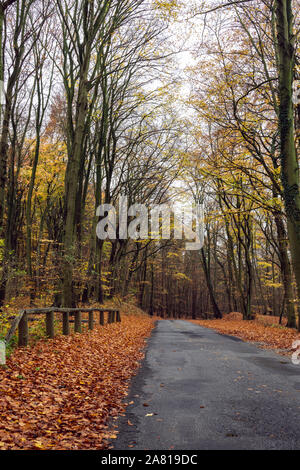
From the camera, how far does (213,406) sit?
511 cm

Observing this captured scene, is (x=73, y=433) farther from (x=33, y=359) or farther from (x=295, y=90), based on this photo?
(x=295, y=90)

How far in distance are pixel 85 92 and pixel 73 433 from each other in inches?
521

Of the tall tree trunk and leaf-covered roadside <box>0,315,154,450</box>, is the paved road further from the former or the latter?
the tall tree trunk

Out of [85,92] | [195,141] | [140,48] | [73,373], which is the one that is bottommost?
[73,373]

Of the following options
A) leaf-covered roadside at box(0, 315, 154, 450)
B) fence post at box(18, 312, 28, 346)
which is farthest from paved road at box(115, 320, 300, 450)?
fence post at box(18, 312, 28, 346)

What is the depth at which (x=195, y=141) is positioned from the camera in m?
25.6

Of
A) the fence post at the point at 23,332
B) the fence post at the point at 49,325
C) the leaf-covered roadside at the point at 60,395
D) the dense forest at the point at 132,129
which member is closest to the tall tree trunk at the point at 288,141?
the dense forest at the point at 132,129

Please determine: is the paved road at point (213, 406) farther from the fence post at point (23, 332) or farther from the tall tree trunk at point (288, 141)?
the tall tree trunk at point (288, 141)

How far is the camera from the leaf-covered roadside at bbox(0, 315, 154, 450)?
3.98m

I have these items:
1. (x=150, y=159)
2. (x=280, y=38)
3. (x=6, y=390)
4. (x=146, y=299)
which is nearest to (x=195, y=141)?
(x=150, y=159)

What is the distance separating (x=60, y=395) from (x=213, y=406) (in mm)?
2229

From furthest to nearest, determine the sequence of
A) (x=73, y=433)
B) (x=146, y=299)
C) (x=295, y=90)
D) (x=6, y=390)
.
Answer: (x=146, y=299) < (x=295, y=90) < (x=6, y=390) < (x=73, y=433)

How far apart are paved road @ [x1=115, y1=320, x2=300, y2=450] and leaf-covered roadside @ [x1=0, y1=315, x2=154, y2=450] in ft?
1.20

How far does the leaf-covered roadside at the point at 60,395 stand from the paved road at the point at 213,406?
365mm
